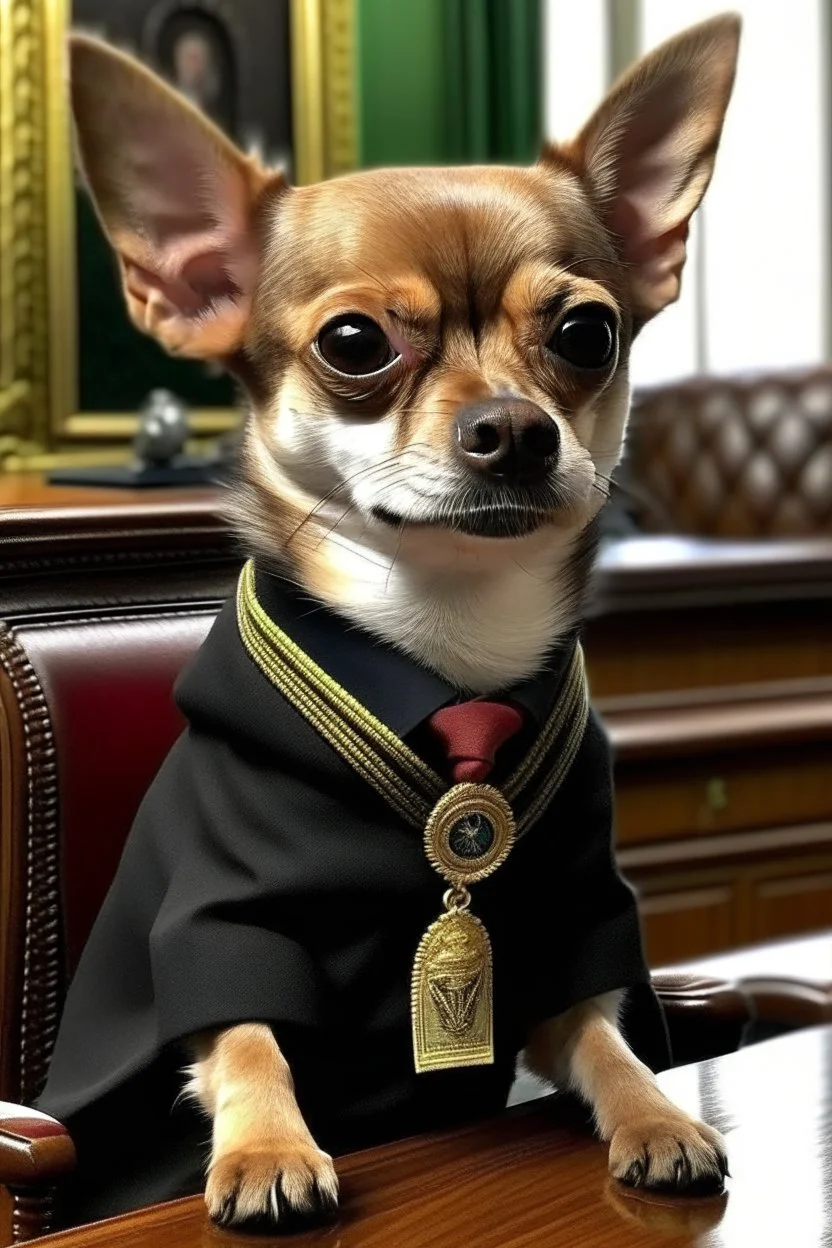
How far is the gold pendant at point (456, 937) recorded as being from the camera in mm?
1029

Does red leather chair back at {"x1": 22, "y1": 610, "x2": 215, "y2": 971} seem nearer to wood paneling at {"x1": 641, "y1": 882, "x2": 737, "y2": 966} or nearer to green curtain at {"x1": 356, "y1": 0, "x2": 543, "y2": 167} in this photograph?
wood paneling at {"x1": 641, "y1": 882, "x2": 737, "y2": 966}

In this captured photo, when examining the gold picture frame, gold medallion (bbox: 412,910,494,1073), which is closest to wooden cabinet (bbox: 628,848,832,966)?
gold medallion (bbox: 412,910,494,1073)

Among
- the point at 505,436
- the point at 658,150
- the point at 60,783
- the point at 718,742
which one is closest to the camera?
the point at 505,436

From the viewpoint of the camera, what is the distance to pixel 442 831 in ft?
3.37

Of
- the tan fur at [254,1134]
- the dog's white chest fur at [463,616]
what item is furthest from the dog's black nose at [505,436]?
the tan fur at [254,1134]

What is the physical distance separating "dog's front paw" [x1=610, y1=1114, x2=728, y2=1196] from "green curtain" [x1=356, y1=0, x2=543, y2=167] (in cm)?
391

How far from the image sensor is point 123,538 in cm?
138

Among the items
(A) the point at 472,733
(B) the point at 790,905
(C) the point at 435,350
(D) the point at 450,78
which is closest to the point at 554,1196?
(A) the point at 472,733

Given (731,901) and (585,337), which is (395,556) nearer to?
(585,337)

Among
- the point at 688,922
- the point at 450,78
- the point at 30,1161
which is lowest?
the point at 688,922

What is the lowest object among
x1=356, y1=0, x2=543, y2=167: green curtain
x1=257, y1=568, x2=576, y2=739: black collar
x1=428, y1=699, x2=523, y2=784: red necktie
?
x1=428, y1=699, x2=523, y2=784: red necktie

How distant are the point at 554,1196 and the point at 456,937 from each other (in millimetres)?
169

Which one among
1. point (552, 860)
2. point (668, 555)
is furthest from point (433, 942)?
point (668, 555)

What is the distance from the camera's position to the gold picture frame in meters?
4.00
